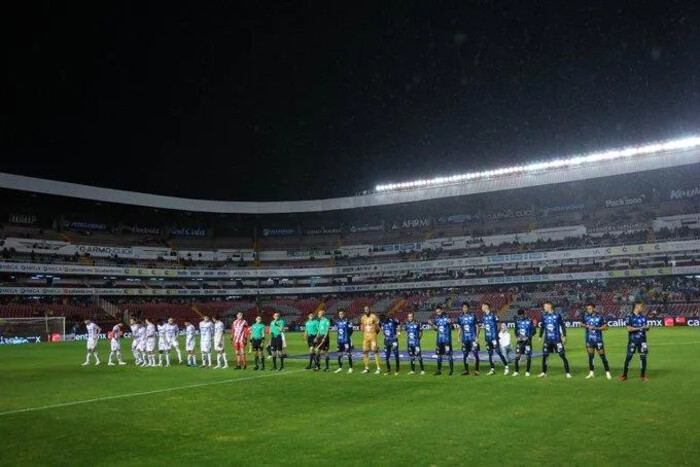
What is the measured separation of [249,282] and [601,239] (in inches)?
1920

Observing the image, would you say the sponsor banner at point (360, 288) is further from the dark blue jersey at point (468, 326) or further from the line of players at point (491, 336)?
the dark blue jersey at point (468, 326)

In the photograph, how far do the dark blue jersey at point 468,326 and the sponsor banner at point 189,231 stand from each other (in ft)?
233

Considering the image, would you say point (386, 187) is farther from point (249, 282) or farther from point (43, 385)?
point (43, 385)

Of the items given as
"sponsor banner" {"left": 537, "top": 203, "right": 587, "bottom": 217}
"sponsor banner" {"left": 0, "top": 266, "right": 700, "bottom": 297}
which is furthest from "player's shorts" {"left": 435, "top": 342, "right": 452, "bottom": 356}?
"sponsor banner" {"left": 537, "top": 203, "right": 587, "bottom": 217}

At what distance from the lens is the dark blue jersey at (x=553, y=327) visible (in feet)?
59.9

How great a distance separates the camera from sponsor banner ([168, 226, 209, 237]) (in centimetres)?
8417

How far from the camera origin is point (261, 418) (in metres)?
13.0

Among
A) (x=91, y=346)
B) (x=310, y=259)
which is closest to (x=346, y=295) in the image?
(x=310, y=259)

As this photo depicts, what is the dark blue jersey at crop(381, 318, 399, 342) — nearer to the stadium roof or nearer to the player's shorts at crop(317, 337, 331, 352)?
the player's shorts at crop(317, 337, 331, 352)

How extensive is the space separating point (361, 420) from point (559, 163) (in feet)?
187

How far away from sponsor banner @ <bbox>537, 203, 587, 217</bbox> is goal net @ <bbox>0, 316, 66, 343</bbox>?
5851 centimetres

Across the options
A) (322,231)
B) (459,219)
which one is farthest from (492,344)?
(322,231)

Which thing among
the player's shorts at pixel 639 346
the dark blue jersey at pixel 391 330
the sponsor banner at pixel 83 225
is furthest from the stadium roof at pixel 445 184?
the dark blue jersey at pixel 391 330

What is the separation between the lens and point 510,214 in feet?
252
